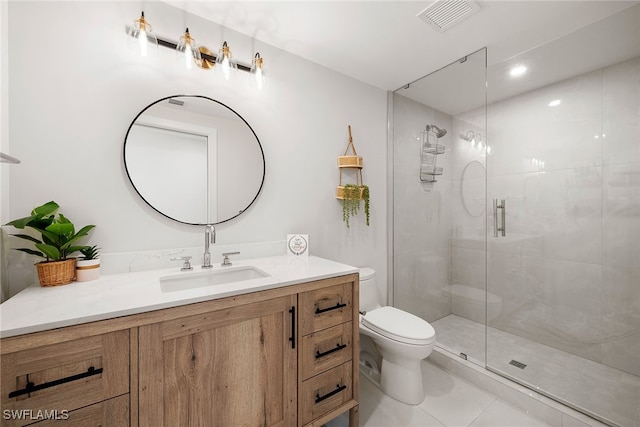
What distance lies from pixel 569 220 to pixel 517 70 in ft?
4.00

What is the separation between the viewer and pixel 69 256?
1.28m

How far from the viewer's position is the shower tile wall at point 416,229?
2500mm

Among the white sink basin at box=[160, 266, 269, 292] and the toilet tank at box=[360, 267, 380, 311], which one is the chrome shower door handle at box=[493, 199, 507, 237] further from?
the white sink basin at box=[160, 266, 269, 292]

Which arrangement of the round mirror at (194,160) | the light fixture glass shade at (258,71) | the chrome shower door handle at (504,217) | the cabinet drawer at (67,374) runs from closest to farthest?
1. the cabinet drawer at (67,374)
2. the round mirror at (194,160)
3. the light fixture glass shade at (258,71)
4. the chrome shower door handle at (504,217)

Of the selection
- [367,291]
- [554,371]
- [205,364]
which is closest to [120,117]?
[205,364]

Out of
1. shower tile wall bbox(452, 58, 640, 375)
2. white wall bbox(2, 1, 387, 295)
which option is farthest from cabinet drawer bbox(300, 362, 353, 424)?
shower tile wall bbox(452, 58, 640, 375)

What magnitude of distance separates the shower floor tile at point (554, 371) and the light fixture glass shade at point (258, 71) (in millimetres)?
2457

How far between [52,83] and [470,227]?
2918 mm

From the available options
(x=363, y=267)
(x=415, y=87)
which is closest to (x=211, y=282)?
(x=363, y=267)

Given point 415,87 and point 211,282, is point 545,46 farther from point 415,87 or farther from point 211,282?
point 211,282

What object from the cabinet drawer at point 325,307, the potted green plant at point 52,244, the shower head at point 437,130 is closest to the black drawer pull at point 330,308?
the cabinet drawer at point 325,307

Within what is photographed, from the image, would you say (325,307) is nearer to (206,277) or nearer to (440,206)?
(206,277)

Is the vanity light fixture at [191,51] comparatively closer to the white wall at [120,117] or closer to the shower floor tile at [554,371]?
the white wall at [120,117]

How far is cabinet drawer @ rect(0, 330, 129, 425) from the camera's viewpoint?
0.74 meters
